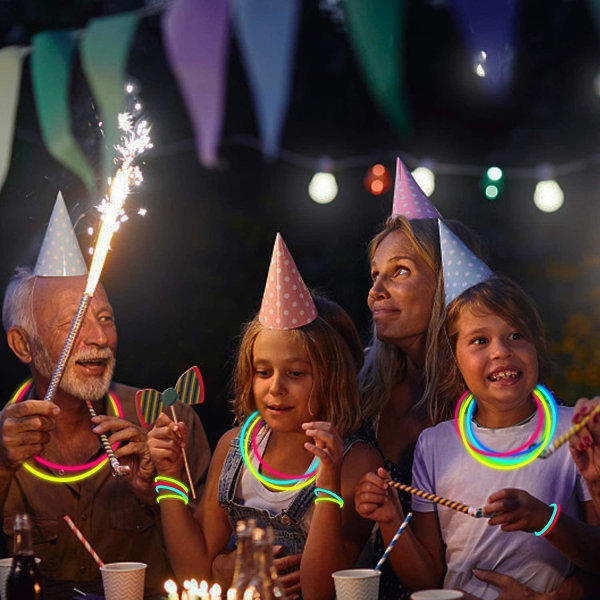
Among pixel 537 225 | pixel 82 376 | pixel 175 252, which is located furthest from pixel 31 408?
pixel 537 225

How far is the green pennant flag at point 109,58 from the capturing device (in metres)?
2.45

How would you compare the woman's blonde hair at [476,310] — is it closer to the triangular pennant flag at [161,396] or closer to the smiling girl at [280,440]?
the smiling girl at [280,440]

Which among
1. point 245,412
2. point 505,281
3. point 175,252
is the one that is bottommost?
point 245,412

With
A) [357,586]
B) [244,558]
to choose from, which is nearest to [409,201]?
[357,586]

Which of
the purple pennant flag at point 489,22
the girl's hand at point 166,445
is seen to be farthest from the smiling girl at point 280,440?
the purple pennant flag at point 489,22

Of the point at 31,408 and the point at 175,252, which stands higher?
the point at 175,252

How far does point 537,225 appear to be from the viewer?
504cm

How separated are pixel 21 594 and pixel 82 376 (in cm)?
114

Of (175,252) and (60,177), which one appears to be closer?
(60,177)

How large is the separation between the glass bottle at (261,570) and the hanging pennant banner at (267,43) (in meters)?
0.81

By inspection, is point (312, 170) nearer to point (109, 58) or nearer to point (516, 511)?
point (109, 58)

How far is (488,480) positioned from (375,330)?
780mm

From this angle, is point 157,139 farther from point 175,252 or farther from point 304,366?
point 304,366

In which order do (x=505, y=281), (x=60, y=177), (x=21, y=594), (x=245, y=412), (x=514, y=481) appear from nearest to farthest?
(x=21, y=594), (x=514, y=481), (x=505, y=281), (x=245, y=412), (x=60, y=177)
